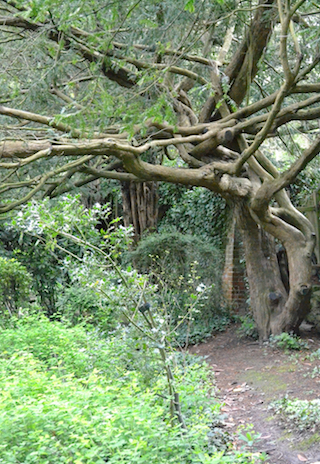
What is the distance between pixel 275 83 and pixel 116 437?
819 cm

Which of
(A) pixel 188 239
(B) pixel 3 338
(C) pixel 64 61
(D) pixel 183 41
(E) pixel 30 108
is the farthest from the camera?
(A) pixel 188 239

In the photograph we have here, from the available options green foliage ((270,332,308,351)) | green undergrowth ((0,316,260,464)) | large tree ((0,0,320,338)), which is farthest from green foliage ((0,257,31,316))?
green undergrowth ((0,316,260,464))

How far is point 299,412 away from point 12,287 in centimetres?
639

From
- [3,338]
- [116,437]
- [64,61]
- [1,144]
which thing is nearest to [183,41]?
[64,61]

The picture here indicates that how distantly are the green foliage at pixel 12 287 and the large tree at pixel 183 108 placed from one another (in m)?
1.39

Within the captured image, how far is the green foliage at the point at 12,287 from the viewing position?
9.88 m

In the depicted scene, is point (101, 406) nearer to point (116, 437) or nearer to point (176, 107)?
point (116, 437)

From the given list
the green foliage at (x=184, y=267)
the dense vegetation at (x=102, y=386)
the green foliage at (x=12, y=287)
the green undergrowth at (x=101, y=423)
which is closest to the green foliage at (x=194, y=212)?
the green foliage at (x=184, y=267)

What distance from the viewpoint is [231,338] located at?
10.6 m

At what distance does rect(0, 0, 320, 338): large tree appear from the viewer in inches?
287

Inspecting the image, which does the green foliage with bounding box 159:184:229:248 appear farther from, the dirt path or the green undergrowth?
the green undergrowth

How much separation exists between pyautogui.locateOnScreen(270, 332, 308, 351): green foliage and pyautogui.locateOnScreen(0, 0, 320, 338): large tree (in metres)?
0.22

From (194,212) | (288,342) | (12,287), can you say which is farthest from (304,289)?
(12,287)

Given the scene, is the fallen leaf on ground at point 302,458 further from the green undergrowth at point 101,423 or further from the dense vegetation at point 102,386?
the green undergrowth at point 101,423
